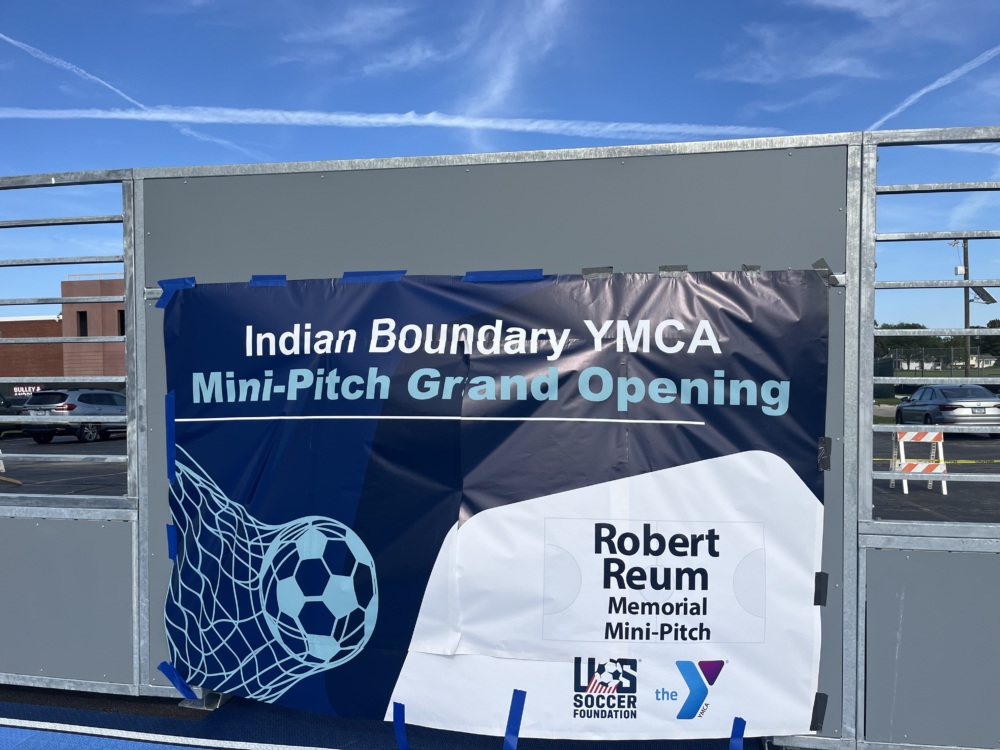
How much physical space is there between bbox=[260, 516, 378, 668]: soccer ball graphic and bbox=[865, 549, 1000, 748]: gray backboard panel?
2.24 meters

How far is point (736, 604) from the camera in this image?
10.0 ft

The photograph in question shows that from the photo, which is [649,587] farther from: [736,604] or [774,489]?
[774,489]

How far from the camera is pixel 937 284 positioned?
2965mm

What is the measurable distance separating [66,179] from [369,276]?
69.9 inches

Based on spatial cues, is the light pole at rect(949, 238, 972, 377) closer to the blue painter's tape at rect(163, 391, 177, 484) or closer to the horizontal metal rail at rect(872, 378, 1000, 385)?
the horizontal metal rail at rect(872, 378, 1000, 385)

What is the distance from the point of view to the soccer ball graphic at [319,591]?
10.7 feet

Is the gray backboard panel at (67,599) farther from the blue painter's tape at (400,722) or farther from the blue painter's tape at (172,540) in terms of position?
the blue painter's tape at (400,722)

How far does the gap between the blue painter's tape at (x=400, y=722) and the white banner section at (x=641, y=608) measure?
0.46ft

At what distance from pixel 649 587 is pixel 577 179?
6.06 ft

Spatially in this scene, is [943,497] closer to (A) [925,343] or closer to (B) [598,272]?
(A) [925,343]

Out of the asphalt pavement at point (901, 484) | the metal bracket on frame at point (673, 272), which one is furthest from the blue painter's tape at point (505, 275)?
the asphalt pavement at point (901, 484)

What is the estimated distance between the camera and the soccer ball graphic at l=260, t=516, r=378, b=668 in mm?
3275

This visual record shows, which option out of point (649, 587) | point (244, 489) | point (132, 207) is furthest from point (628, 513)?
point (132, 207)

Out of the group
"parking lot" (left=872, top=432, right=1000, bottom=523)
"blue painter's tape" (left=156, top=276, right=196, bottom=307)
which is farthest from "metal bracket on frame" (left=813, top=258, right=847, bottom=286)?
"parking lot" (left=872, top=432, right=1000, bottom=523)
